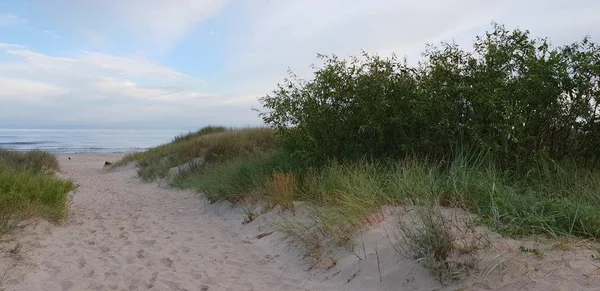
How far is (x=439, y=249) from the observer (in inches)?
149

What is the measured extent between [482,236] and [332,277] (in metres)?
1.52

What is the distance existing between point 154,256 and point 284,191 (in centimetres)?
224

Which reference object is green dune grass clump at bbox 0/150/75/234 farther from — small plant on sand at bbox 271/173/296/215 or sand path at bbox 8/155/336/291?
small plant on sand at bbox 271/173/296/215

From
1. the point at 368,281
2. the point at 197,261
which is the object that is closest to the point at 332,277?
the point at 368,281

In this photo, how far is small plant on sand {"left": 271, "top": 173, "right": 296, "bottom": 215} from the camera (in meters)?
6.89

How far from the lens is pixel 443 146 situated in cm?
718

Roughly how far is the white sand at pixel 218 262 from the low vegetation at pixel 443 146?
312 mm

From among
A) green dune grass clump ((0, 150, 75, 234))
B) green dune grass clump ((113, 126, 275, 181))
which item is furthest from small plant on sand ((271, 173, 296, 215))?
green dune grass clump ((113, 126, 275, 181))

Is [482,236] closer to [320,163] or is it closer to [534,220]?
[534,220]

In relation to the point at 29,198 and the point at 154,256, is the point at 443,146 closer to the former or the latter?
the point at 154,256

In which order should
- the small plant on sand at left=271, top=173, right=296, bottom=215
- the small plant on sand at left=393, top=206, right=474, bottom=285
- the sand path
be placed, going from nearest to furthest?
the small plant on sand at left=393, top=206, right=474, bottom=285 → the sand path → the small plant on sand at left=271, top=173, right=296, bottom=215

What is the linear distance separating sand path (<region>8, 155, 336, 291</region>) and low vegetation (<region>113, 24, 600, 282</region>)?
2.04ft

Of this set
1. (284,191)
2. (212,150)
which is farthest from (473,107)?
(212,150)

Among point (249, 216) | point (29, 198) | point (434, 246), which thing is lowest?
point (249, 216)
